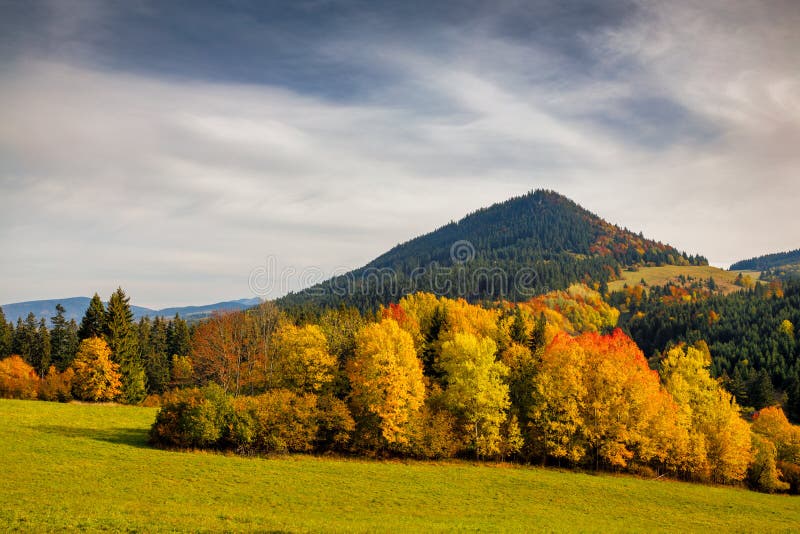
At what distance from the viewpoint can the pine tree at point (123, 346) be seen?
74.8 m

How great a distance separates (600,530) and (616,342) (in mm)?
41837

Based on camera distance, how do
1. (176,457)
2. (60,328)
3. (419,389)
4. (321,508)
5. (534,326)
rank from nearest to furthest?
1. (321,508)
2. (176,457)
3. (419,389)
4. (534,326)
5. (60,328)

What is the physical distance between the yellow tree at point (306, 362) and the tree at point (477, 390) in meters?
14.9

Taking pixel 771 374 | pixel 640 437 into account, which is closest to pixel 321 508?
pixel 640 437

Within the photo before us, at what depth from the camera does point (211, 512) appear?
28.0 meters

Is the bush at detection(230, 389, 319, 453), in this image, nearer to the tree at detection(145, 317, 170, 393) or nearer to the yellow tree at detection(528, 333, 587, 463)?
the yellow tree at detection(528, 333, 587, 463)

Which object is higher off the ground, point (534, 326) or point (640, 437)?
point (534, 326)

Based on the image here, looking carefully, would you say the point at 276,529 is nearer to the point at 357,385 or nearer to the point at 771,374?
the point at 357,385

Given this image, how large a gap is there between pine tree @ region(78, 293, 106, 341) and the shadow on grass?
31.0 meters

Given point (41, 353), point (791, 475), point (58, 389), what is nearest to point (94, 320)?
point (58, 389)

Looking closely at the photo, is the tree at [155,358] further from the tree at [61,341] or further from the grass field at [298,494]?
the grass field at [298,494]

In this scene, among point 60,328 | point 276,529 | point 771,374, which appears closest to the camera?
point 276,529

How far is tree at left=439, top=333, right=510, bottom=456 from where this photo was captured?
56.2 metres

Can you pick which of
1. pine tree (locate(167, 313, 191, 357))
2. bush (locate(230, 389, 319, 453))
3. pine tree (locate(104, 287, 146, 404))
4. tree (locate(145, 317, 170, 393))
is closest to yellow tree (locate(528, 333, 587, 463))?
bush (locate(230, 389, 319, 453))
